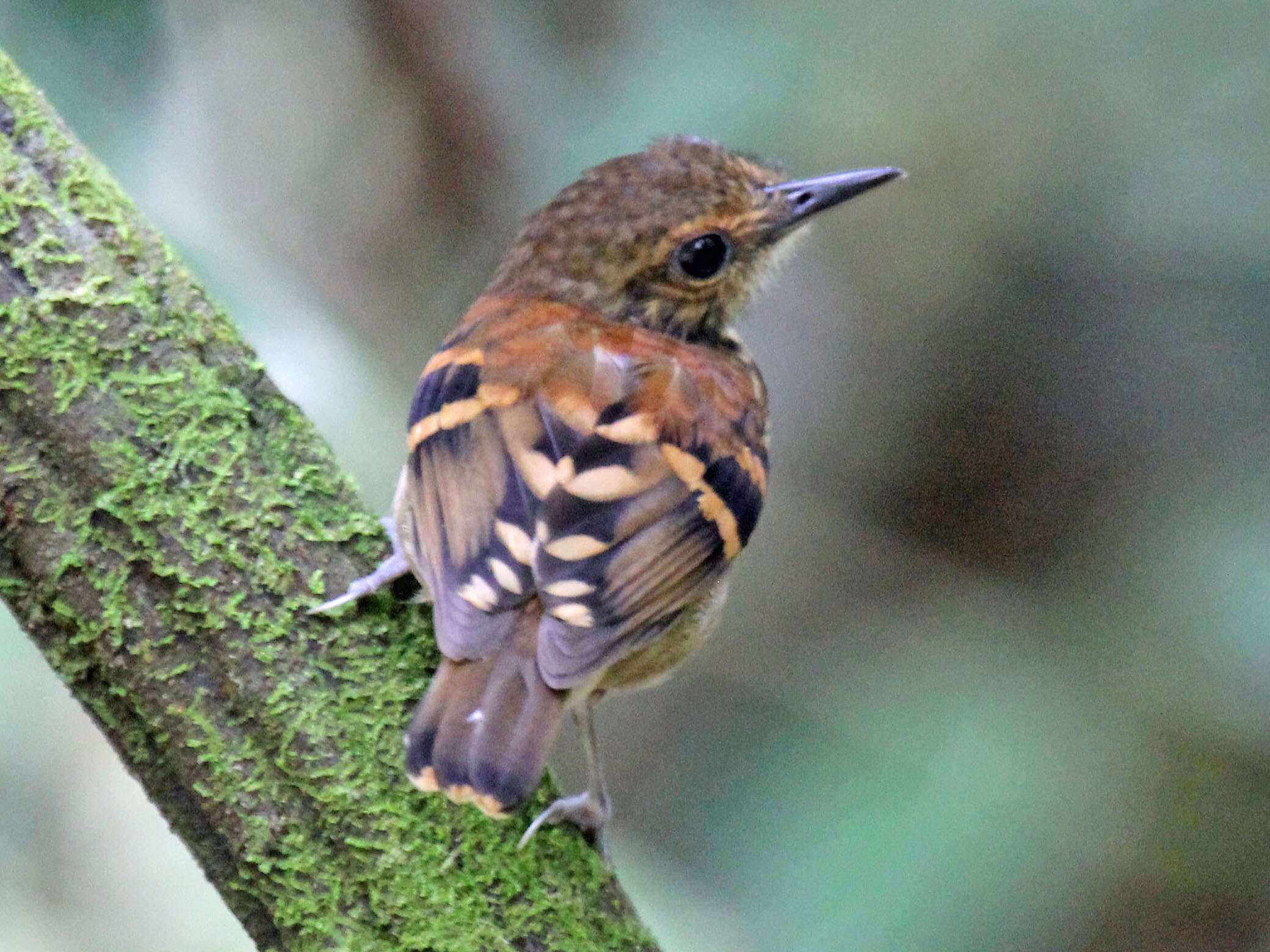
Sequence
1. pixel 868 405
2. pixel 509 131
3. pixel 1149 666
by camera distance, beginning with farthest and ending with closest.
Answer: pixel 868 405, pixel 509 131, pixel 1149 666

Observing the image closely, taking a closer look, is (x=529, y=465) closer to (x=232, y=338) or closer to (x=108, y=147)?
(x=232, y=338)

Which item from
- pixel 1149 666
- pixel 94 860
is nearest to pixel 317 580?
pixel 94 860

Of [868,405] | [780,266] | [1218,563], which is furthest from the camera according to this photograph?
[868,405]

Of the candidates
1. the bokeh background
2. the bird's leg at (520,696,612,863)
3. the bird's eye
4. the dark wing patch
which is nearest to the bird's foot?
the bird's leg at (520,696,612,863)

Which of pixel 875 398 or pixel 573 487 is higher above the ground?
pixel 573 487

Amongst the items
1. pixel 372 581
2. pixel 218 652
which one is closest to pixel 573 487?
pixel 372 581

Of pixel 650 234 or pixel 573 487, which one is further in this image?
pixel 650 234

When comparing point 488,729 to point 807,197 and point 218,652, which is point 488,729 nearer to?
point 218,652
